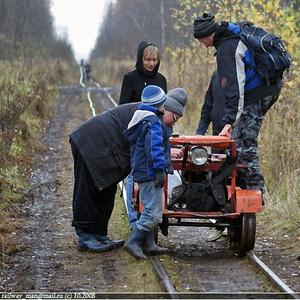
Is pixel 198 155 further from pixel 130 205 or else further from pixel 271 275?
pixel 271 275

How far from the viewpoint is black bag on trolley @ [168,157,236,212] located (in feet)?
22.8

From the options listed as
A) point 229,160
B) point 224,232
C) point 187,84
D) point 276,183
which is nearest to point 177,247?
point 224,232

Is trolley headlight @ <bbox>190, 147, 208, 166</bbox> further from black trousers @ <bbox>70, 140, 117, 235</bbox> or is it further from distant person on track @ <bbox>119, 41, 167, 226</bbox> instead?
distant person on track @ <bbox>119, 41, 167, 226</bbox>

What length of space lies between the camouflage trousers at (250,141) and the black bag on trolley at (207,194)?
403 millimetres

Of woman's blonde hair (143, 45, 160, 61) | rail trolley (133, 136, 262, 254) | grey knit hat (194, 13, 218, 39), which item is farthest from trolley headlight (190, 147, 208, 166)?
woman's blonde hair (143, 45, 160, 61)

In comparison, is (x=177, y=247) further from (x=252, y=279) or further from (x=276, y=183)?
(x=276, y=183)

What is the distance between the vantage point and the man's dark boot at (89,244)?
7270 mm

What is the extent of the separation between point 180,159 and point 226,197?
0.62m

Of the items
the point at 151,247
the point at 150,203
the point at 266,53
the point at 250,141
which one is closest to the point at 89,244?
the point at 151,247

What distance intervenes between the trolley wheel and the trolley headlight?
703mm

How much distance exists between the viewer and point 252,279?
6402 millimetres

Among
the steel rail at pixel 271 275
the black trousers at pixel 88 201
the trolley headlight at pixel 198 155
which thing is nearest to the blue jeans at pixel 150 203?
the trolley headlight at pixel 198 155

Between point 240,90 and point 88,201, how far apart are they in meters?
1.89

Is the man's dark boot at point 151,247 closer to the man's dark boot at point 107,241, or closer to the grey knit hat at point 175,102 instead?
the man's dark boot at point 107,241
